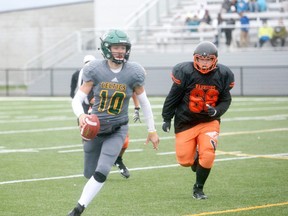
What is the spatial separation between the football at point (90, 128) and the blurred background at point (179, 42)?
2028 cm

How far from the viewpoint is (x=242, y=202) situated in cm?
800

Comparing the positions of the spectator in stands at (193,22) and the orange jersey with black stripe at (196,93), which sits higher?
the spectator in stands at (193,22)

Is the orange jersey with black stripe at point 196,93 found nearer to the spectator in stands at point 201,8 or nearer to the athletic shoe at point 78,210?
the athletic shoe at point 78,210

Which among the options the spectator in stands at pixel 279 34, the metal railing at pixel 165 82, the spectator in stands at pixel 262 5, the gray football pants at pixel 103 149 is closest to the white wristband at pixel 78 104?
the gray football pants at pixel 103 149

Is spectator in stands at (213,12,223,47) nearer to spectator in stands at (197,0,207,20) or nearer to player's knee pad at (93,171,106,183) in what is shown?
spectator in stands at (197,0,207,20)

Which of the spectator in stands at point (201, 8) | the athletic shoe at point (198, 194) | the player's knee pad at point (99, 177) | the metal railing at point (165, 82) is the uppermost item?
the spectator in stands at point (201, 8)

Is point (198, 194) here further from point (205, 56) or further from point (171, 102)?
point (205, 56)

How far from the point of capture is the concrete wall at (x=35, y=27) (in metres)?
40.8

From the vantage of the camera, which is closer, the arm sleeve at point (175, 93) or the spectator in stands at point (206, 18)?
the arm sleeve at point (175, 93)

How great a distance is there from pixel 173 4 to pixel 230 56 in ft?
16.2

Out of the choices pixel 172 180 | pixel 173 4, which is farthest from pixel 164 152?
pixel 173 4

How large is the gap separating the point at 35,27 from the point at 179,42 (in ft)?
45.6

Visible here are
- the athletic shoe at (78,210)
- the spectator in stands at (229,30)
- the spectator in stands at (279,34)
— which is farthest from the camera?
the spectator in stands at (229,30)

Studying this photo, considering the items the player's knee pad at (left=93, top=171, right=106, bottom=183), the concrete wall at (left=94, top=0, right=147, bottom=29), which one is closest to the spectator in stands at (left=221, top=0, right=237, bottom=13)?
the concrete wall at (left=94, top=0, right=147, bottom=29)
